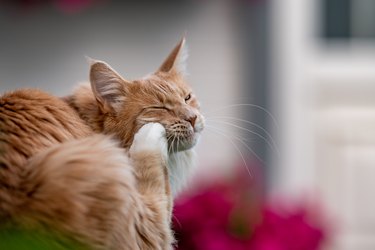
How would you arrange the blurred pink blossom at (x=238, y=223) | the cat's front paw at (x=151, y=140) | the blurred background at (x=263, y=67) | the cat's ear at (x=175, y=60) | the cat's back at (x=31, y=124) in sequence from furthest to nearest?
the blurred background at (x=263, y=67)
the blurred pink blossom at (x=238, y=223)
the cat's ear at (x=175, y=60)
the cat's front paw at (x=151, y=140)
the cat's back at (x=31, y=124)

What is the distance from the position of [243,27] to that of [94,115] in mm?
3146

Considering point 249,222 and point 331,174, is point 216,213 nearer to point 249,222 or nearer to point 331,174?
point 249,222

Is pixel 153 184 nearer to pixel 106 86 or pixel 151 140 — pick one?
pixel 151 140

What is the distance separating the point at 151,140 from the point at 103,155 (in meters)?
0.14

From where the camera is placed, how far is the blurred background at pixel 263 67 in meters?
4.41

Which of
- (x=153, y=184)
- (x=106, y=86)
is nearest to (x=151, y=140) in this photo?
(x=153, y=184)

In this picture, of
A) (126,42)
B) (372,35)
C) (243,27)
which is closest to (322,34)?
(372,35)

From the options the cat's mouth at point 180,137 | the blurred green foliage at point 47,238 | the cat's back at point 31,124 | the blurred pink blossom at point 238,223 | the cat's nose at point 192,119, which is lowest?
the blurred pink blossom at point 238,223

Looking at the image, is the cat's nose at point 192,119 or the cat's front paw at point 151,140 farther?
the cat's nose at point 192,119

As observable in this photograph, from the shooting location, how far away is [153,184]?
4.99ft

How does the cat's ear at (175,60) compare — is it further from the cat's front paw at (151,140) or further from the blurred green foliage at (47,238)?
the blurred green foliage at (47,238)

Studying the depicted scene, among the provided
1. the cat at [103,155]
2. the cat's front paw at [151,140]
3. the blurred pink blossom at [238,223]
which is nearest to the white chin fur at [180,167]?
the cat at [103,155]

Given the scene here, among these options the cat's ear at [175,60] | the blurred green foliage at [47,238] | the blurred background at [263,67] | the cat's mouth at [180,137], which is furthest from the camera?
the blurred background at [263,67]

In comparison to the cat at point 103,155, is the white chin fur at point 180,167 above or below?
below
